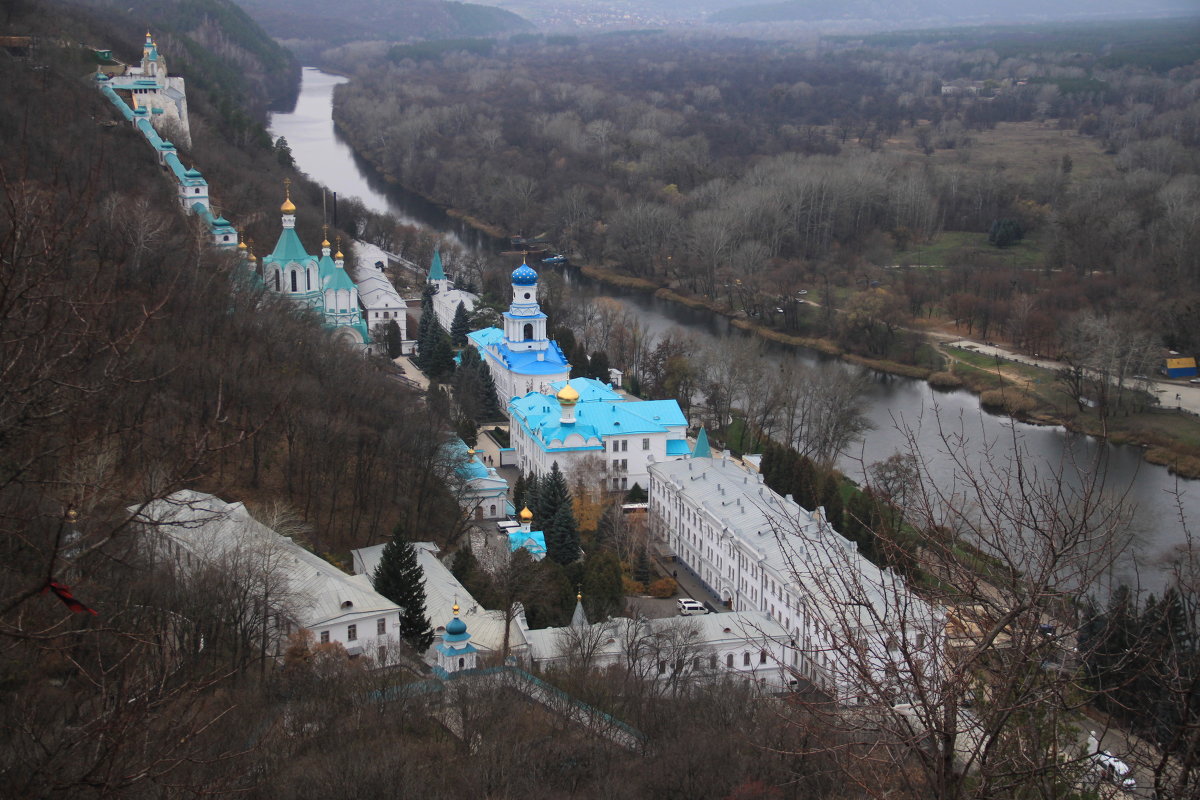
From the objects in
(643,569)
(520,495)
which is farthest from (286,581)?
(520,495)

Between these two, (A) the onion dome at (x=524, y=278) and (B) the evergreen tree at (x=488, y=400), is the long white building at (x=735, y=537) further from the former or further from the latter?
(A) the onion dome at (x=524, y=278)

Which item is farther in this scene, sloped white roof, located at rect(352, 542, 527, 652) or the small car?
the small car

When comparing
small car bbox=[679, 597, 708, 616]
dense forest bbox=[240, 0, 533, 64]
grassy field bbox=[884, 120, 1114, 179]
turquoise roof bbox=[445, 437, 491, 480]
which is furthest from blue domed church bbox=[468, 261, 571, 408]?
dense forest bbox=[240, 0, 533, 64]

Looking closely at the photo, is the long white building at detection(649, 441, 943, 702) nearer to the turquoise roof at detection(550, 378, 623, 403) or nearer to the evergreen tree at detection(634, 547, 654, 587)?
the evergreen tree at detection(634, 547, 654, 587)

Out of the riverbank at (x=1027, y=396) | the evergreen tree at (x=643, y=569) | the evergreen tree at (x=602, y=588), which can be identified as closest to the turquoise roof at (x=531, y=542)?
the evergreen tree at (x=602, y=588)

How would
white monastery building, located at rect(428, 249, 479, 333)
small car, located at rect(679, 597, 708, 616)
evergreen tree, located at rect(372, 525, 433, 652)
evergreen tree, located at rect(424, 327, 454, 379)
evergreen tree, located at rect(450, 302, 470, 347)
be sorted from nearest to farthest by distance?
1. evergreen tree, located at rect(372, 525, 433, 652)
2. small car, located at rect(679, 597, 708, 616)
3. evergreen tree, located at rect(424, 327, 454, 379)
4. evergreen tree, located at rect(450, 302, 470, 347)
5. white monastery building, located at rect(428, 249, 479, 333)

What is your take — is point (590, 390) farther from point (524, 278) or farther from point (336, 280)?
point (336, 280)

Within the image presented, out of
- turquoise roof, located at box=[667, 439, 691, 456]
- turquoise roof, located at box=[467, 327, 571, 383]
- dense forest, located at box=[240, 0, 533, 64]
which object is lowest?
dense forest, located at box=[240, 0, 533, 64]
